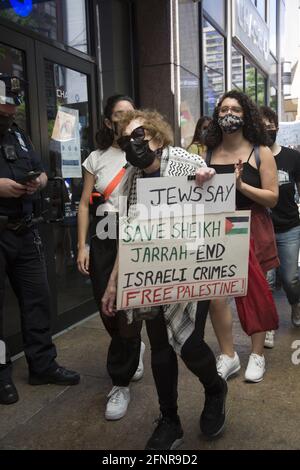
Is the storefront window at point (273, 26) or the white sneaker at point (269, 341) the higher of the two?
the storefront window at point (273, 26)

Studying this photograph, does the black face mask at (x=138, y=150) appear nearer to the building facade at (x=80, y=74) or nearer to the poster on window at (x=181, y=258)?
the poster on window at (x=181, y=258)

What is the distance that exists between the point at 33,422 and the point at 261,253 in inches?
72.3

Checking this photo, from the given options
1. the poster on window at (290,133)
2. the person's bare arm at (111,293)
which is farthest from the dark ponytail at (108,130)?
the poster on window at (290,133)

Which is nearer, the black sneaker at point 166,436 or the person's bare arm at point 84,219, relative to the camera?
the black sneaker at point 166,436

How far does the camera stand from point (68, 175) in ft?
15.3

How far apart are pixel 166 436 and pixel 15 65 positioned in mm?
2997

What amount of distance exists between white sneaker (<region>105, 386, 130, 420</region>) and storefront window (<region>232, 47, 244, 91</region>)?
8.62 metres

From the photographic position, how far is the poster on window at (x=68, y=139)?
451cm

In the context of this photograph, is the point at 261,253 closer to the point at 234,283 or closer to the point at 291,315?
Answer: the point at 234,283

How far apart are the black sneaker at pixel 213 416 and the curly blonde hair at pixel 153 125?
53.7 inches

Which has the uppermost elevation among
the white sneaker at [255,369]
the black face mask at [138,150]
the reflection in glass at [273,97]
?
the reflection in glass at [273,97]

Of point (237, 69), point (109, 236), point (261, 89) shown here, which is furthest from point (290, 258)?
point (261, 89)

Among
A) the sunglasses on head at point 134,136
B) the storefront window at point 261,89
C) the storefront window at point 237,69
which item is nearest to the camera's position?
the sunglasses on head at point 134,136

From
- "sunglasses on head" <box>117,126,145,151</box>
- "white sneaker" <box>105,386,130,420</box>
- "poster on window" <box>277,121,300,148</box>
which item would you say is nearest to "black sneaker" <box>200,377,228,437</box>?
"white sneaker" <box>105,386,130,420</box>
